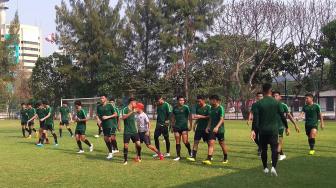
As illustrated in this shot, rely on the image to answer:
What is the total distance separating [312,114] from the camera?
14.4 m

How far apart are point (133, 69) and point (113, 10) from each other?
8.24m

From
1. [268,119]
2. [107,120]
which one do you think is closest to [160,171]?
[268,119]

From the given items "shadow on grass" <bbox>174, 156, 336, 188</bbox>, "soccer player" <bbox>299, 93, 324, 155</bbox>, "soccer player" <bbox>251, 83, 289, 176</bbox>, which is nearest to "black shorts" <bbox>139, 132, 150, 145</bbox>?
"shadow on grass" <bbox>174, 156, 336, 188</bbox>

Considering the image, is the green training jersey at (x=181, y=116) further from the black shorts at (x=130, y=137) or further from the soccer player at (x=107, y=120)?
the soccer player at (x=107, y=120)

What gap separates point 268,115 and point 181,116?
394 cm

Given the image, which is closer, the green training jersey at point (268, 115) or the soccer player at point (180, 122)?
the green training jersey at point (268, 115)

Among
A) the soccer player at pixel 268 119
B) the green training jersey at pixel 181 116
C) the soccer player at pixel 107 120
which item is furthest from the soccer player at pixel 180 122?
the soccer player at pixel 268 119

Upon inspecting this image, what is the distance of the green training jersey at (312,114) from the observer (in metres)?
14.3

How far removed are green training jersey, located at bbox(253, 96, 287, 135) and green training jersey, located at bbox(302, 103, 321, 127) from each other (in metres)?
4.50

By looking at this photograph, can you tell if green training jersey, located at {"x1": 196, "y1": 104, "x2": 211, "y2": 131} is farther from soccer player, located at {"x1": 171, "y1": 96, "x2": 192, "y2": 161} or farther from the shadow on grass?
the shadow on grass

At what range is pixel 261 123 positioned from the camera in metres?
10.3

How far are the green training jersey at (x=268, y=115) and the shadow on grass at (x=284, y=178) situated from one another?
39.8 inches

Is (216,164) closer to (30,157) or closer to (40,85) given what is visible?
(30,157)

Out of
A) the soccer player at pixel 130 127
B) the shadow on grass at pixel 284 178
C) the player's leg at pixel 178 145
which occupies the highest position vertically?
the soccer player at pixel 130 127
